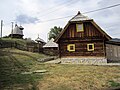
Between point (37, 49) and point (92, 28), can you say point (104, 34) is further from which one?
point (37, 49)

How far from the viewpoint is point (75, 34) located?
2816cm

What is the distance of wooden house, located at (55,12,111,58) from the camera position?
27.1 m

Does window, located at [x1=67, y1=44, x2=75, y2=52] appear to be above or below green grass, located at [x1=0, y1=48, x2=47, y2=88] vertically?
above

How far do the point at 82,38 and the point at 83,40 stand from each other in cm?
32

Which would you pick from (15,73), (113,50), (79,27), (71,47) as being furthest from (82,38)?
(15,73)

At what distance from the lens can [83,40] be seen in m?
27.8

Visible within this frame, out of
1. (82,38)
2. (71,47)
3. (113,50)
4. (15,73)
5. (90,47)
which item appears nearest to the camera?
(15,73)

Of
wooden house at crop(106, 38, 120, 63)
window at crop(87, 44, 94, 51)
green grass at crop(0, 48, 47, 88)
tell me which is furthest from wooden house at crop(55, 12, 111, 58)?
green grass at crop(0, 48, 47, 88)

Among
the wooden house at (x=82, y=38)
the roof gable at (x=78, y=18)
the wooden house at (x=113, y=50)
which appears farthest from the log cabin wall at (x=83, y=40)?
the wooden house at (x=113, y=50)

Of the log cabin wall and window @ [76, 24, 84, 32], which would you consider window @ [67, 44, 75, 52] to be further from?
window @ [76, 24, 84, 32]

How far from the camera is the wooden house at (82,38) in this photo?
27.1 meters

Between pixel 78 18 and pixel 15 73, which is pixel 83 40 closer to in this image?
pixel 78 18

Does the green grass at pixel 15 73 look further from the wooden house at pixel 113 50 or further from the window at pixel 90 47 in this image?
the wooden house at pixel 113 50

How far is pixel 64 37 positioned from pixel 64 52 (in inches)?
88.6
